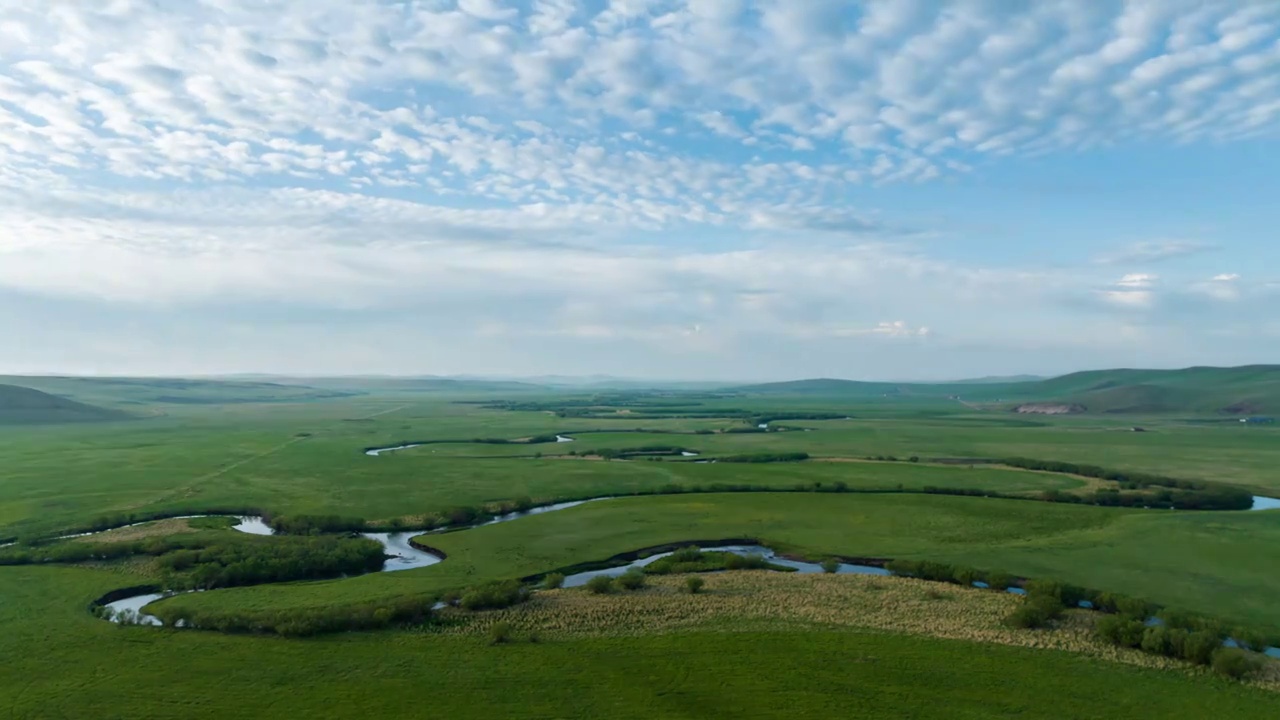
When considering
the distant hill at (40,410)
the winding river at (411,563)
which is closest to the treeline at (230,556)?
the winding river at (411,563)

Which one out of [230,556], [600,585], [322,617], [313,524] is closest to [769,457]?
[313,524]

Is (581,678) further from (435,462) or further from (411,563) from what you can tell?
(435,462)

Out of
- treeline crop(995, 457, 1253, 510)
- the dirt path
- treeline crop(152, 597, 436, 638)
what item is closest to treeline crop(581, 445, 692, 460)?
the dirt path

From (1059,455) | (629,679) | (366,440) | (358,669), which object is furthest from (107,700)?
(1059,455)

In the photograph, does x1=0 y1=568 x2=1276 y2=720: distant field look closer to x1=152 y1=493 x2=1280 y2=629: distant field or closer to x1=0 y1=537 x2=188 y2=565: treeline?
x1=152 y1=493 x2=1280 y2=629: distant field

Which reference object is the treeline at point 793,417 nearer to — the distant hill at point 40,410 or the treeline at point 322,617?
the treeline at point 322,617

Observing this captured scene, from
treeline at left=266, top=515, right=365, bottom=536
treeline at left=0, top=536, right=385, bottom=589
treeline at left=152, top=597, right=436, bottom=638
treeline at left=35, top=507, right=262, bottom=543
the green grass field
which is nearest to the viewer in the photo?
the green grass field
